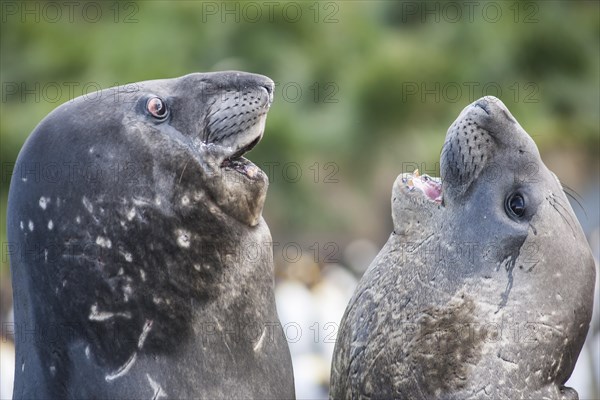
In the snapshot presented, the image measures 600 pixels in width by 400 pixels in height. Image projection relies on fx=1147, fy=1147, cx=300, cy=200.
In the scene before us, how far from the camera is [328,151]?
57.8ft

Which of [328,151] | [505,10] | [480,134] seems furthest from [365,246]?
[480,134]

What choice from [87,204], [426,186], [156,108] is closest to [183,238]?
[87,204]

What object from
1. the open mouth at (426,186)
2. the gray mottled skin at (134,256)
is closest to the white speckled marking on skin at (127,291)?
the gray mottled skin at (134,256)

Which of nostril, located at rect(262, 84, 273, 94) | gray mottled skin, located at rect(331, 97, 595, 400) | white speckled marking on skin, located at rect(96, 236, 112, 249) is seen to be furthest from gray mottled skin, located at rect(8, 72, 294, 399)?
gray mottled skin, located at rect(331, 97, 595, 400)

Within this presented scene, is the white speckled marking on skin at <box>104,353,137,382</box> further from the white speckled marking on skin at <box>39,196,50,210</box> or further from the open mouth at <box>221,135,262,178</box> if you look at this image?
the open mouth at <box>221,135,262,178</box>

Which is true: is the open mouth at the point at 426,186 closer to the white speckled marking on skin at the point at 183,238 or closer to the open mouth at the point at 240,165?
the open mouth at the point at 240,165

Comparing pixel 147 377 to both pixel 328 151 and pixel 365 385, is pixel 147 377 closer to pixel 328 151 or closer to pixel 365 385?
pixel 365 385

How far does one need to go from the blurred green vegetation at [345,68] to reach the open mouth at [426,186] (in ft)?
40.4

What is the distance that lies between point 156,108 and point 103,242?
1.42 feet

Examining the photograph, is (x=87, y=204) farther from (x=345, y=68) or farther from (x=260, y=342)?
(x=345, y=68)

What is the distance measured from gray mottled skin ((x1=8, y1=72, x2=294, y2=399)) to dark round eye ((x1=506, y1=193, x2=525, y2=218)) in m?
0.76

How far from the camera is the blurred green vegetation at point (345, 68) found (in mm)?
17359

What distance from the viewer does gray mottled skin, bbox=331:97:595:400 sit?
3367 millimetres

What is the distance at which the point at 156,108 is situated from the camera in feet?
11.1
